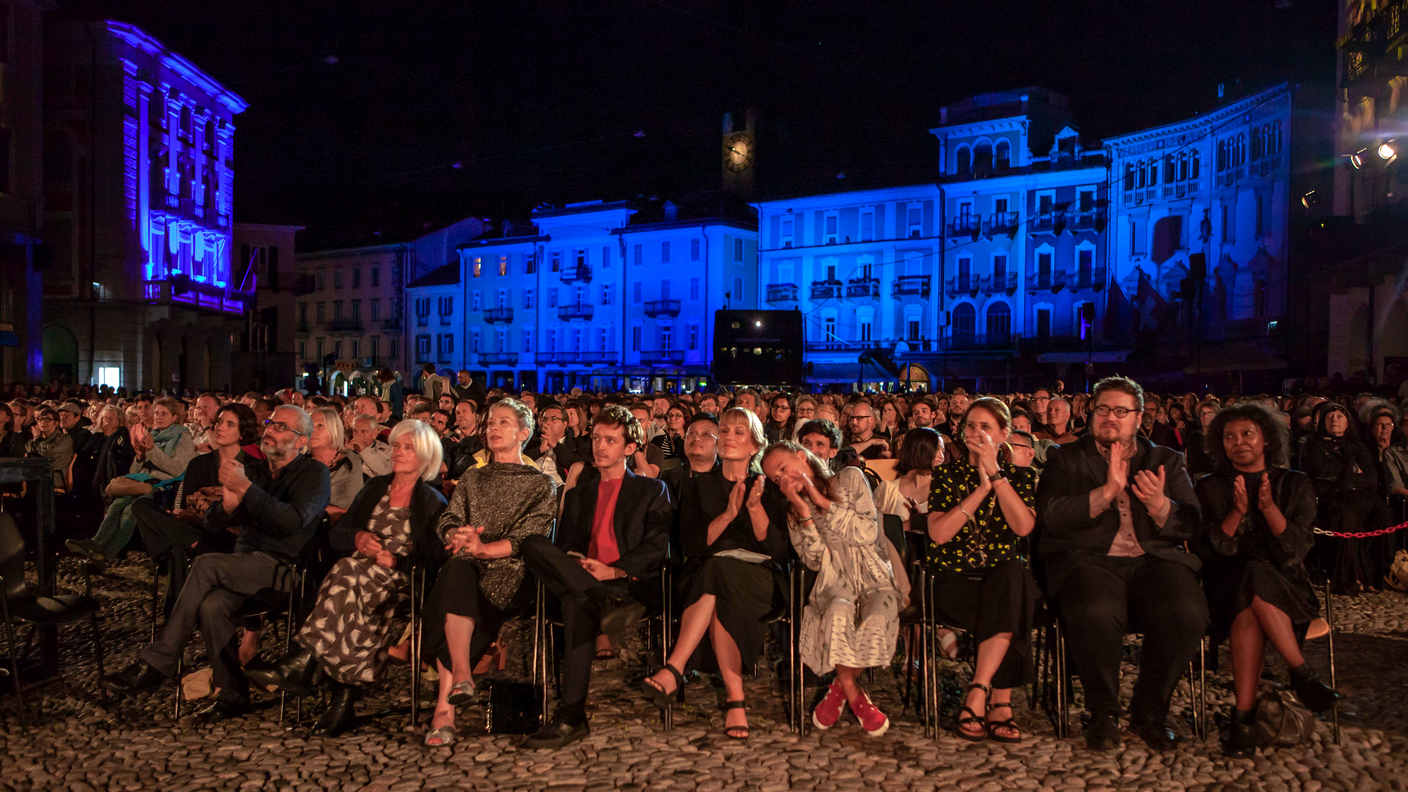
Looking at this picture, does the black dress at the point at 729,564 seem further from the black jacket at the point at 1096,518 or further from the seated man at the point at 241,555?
the seated man at the point at 241,555

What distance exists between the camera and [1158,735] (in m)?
4.50

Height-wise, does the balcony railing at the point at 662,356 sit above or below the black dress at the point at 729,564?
above

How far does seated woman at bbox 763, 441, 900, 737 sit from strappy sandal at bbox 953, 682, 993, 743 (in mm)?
343

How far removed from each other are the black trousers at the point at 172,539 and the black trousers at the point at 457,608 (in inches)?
60.3

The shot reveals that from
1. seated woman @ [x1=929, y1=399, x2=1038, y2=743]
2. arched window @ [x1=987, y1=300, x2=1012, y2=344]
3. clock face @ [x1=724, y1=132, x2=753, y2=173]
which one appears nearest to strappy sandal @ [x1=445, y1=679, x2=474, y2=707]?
seated woman @ [x1=929, y1=399, x2=1038, y2=743]

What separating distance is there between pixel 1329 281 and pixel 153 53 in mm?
37666

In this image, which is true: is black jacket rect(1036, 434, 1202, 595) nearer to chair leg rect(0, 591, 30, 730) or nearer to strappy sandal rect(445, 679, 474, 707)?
strappy sandal rect(445, 679, 474, 707)

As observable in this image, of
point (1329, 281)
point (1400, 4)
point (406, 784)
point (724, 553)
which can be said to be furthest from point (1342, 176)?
point (406, 784)

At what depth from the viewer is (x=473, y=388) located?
1565cm

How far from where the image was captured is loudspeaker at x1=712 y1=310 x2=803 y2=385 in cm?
3009

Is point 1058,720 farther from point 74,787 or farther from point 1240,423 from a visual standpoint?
point 74,787

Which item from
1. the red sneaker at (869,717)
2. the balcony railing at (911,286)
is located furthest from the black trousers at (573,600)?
the balcony railing at (911,286)

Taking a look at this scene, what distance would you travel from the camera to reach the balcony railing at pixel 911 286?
46.9 meters

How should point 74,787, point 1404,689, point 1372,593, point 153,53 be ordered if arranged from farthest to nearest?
point 153,53, point 1372,593, point 1404,689, point 74,787
